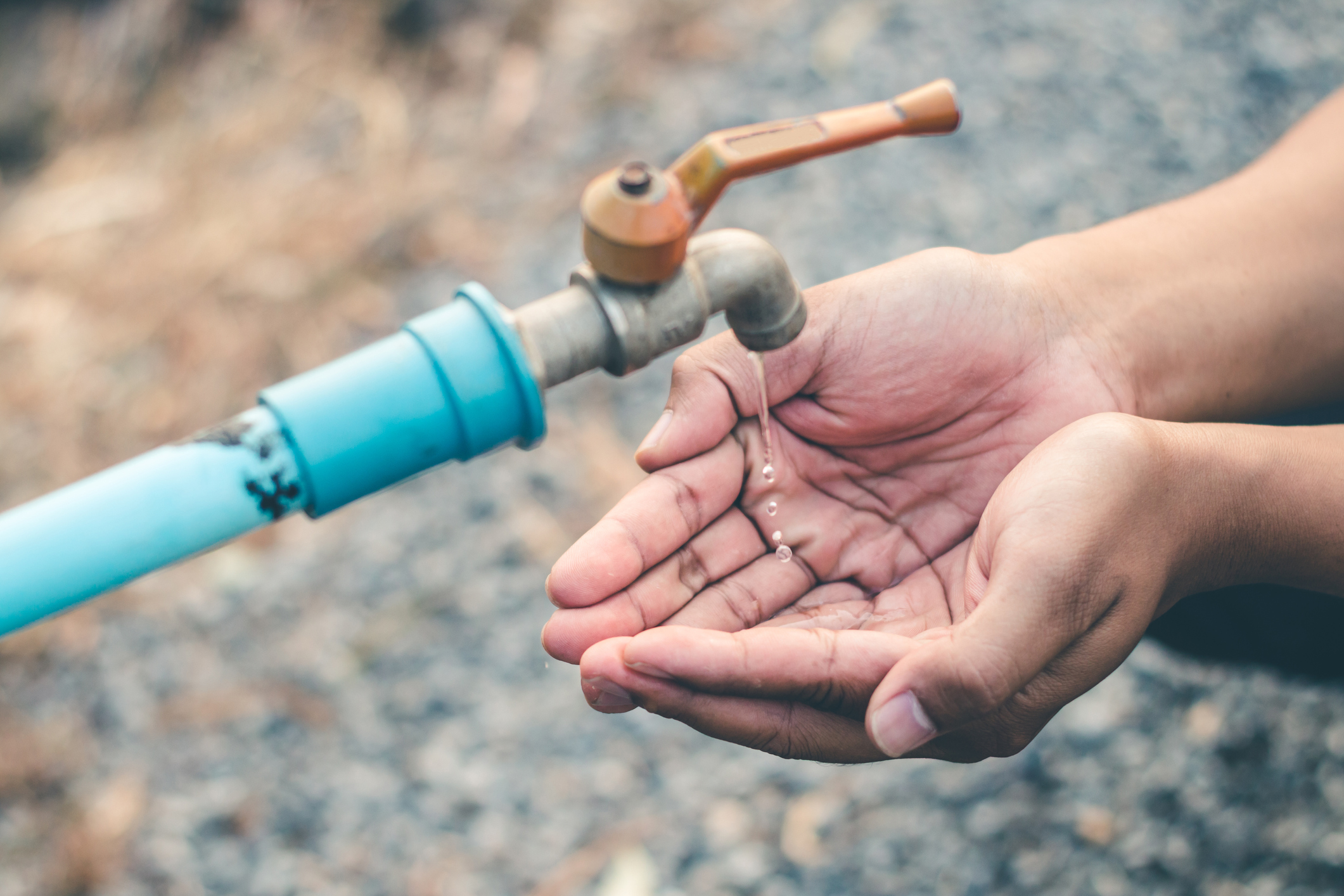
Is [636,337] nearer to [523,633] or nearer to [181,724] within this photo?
[523,633]

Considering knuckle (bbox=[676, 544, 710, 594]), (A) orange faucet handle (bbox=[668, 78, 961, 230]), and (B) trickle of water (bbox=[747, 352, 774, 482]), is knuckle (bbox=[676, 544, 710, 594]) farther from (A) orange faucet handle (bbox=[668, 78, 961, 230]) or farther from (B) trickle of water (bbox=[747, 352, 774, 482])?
(A) orange faucet handle (bbox=[668, 78, 961, 230])

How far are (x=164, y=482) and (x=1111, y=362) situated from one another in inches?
56.4

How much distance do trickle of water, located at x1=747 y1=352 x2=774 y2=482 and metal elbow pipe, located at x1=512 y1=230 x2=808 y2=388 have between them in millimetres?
203

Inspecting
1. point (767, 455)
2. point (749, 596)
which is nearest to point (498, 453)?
point (767, 455)

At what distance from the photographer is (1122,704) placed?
211cm

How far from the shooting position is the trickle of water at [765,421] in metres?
1.45

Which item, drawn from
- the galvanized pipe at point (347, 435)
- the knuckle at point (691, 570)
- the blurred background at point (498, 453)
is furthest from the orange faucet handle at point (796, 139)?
the blurred background at point (498, 453)

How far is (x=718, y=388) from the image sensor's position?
1432 mm

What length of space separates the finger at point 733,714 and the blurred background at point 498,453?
2.92 feet

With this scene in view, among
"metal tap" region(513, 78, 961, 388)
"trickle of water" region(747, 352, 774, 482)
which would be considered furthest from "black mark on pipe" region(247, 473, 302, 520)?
"trickle of water" region(747, 352, 774, 482)

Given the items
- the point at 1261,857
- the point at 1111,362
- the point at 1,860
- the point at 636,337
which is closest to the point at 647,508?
the point at 636,337

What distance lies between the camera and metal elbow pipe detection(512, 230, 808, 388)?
1.12 m

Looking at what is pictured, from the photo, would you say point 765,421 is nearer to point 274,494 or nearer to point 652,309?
point 652,309

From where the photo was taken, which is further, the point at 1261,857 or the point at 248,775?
the point at 248,775
